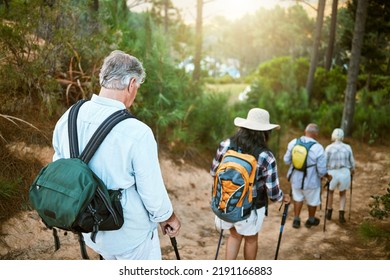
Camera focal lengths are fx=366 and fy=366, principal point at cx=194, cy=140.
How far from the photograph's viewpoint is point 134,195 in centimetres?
200

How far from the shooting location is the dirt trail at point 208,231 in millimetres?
3322

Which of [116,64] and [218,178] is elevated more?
[116,64]

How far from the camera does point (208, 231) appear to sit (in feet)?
15.0

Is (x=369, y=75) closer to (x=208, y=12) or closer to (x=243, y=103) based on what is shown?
(x=243, y=103)

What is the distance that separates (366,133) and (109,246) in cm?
578

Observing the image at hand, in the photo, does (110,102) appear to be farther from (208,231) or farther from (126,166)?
(208,231)

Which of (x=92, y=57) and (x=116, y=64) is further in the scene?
(x=92, y=57)

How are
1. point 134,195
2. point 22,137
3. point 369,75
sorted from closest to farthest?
point 134,195 < point 22,137 < point 369,75

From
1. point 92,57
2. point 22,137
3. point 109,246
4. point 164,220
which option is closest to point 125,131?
point 164,220

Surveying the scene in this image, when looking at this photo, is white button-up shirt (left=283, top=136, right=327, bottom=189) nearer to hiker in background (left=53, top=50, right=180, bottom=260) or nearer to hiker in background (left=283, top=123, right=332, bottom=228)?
hiker in background (left=283, top=123, right=332, bottom=228)

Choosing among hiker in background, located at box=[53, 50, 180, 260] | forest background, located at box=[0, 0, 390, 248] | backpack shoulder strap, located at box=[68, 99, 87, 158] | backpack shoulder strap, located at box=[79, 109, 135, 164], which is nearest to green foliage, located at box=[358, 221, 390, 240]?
forest background, located at box=[0, 0, 390, 248]

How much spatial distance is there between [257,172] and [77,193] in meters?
1.49

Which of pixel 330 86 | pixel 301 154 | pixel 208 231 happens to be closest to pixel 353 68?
pixel 330 86

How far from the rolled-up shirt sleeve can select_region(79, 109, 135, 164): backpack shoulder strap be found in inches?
6.2
